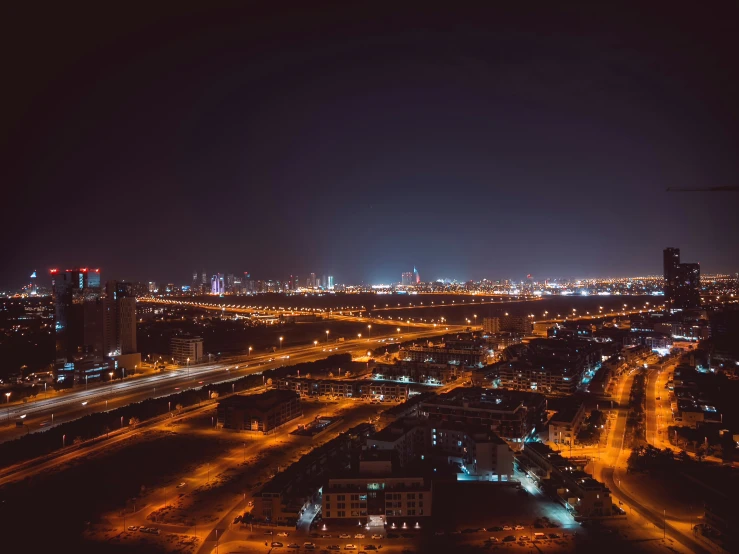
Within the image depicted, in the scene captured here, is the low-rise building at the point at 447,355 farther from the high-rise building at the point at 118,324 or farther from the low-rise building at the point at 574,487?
the high-rise building at the point at 118,324

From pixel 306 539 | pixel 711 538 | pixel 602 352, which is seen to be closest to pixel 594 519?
pixel 711 538

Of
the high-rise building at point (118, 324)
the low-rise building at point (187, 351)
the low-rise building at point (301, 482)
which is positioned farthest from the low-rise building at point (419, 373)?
the high-rise building at point (118, 324)

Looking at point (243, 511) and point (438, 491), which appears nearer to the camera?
point (243, 511)

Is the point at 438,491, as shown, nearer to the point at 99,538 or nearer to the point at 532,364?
the point at 99,538

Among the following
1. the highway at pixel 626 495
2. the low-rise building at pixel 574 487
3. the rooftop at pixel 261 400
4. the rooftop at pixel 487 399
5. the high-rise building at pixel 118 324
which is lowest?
the highway at pixel 626 495

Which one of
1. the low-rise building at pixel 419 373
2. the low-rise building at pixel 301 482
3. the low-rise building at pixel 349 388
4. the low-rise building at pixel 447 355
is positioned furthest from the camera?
the low-rise building at pixel 447 355

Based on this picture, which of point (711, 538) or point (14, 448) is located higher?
point (14, 448)

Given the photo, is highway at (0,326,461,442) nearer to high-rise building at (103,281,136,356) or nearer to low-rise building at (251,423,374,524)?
high-rise building at (103,281,136,356)
